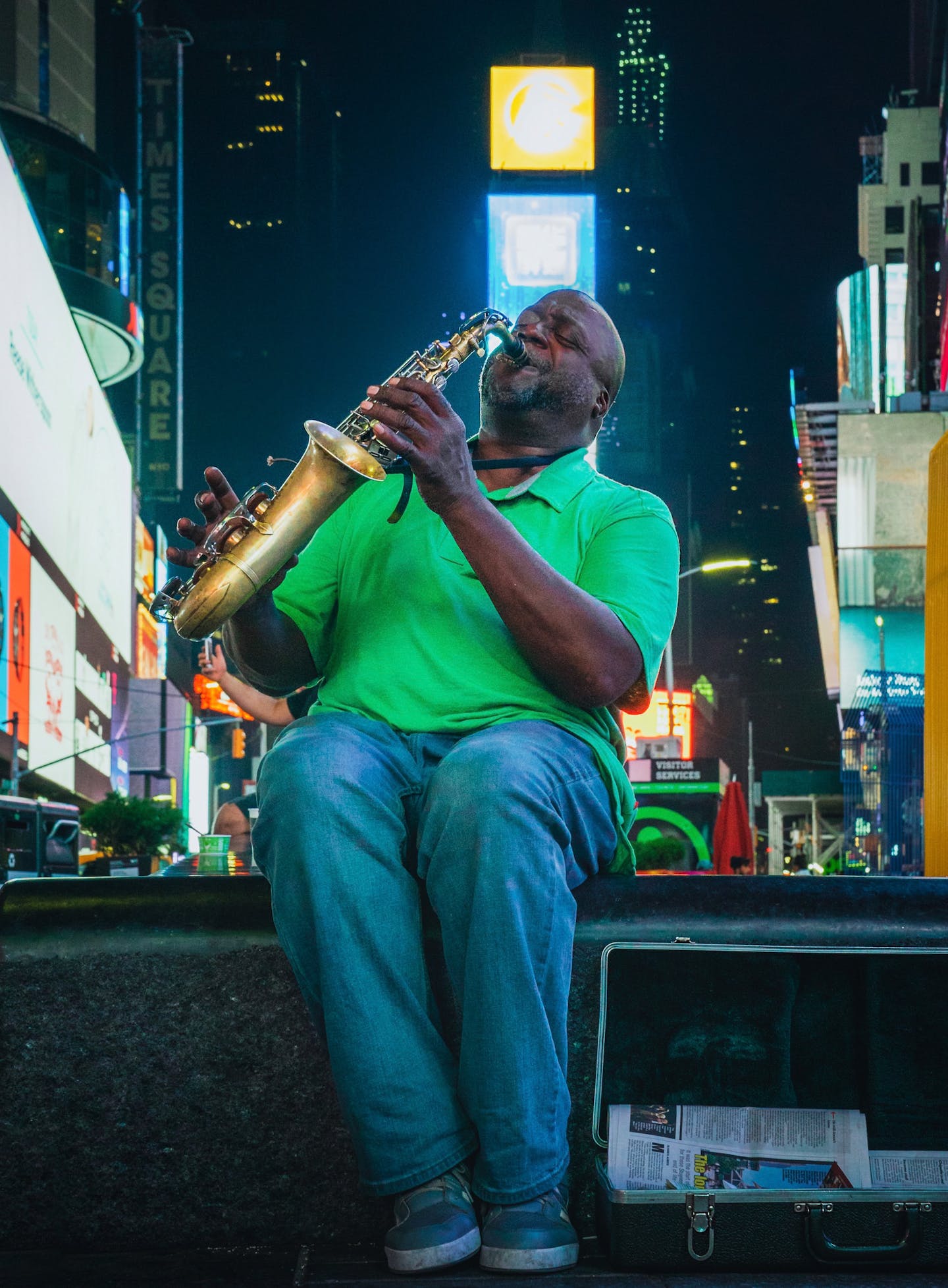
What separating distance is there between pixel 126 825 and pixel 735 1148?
20.3 meters

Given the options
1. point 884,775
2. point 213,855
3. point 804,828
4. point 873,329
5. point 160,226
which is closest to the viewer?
point 213,855

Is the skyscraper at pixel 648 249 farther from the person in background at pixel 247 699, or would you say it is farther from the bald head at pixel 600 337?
the bald head at pixel 600 337

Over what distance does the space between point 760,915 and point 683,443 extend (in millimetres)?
151391

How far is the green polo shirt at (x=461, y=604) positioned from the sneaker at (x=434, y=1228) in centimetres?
84

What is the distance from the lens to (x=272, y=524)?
→ 106 inches

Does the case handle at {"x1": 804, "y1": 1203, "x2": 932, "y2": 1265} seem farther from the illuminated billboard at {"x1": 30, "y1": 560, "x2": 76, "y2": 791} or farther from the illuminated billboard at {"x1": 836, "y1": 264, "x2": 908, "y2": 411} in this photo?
the illuminated billboard at {"x1": 836, "y1": 264, "x2": 908, "y2": 411}

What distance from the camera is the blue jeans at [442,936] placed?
229 centimetres

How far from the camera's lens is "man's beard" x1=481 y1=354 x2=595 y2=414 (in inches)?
126

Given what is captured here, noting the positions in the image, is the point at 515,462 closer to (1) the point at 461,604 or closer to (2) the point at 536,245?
(1) the point at 461,604

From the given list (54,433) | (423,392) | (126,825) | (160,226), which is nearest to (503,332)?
(423,392)

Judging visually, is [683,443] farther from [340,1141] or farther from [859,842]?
[340,1141]

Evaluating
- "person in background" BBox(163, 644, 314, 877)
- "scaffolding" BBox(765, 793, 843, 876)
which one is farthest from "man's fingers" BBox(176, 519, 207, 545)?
"scaffolding" BBox(765, 793, 843, 876)

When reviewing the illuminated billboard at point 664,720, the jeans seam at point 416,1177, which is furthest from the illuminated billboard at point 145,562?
the jeans seam at point 416,1177

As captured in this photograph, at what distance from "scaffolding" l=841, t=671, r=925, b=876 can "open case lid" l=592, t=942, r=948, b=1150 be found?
11338 millimetres
